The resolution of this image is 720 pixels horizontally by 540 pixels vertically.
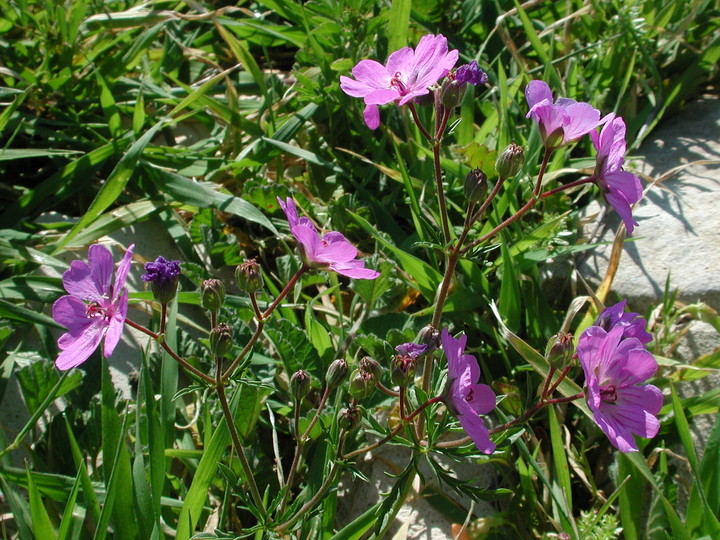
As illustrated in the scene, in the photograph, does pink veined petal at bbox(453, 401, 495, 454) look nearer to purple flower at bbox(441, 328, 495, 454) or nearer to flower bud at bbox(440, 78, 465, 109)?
purple flower at bbox(441, 328, 495, 454)

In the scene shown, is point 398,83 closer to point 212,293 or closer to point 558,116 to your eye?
point 558,116

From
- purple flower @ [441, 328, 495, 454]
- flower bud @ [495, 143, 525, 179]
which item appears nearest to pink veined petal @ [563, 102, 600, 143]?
flower bud @ [495, 143, 525, 179]

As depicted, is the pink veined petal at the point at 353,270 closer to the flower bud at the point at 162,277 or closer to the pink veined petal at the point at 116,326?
the flower bud at the point at 162,277

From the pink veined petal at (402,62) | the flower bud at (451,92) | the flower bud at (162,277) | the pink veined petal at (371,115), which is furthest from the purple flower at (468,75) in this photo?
the flower bud at (162,277)

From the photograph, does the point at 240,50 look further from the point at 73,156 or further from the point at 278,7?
the point at 73,156

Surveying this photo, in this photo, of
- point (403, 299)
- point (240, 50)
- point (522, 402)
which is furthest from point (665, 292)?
point (240, 50)

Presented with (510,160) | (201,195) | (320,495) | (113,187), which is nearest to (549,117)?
(510,160)
